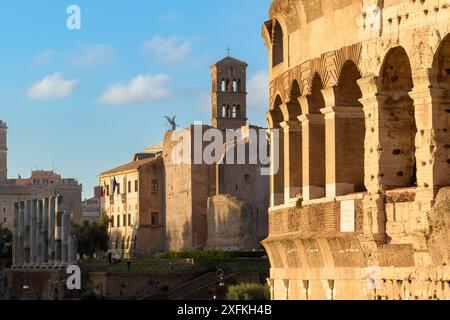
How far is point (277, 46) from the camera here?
25375 mm

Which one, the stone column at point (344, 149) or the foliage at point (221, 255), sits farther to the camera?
the foliage at point (221, 255)

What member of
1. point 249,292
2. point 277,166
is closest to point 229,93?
point 249,292

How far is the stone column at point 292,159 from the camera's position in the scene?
2431 cm

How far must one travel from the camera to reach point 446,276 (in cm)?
1748

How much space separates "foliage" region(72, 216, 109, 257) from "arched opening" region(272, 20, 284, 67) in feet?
286

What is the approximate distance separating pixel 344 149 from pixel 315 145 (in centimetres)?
135

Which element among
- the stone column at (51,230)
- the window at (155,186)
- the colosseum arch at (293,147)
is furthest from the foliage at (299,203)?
the window at (155,186)

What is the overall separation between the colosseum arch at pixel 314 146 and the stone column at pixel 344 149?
1.00 m

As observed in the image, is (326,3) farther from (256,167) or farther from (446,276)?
(256,167)

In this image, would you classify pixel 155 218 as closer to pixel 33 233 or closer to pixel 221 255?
pixel 33 233

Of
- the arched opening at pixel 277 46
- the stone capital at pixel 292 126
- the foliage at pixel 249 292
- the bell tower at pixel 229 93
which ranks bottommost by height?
the foliage at pixel 249 292

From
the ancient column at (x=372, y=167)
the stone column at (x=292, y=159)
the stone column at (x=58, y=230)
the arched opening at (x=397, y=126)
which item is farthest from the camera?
the stone column at (x=58, y=230)

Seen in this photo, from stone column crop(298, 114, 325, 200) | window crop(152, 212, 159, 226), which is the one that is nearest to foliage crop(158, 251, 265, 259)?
window crop(152, 212, 159, 226)

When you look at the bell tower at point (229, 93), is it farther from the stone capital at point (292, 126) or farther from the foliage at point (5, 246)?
the stone capital at point (292, 126)
